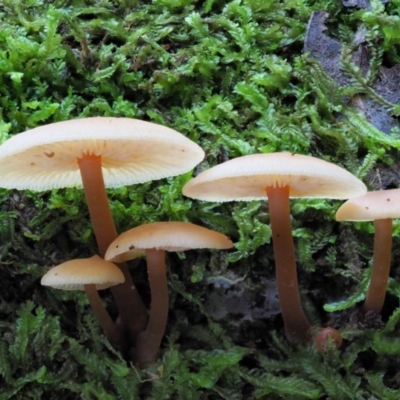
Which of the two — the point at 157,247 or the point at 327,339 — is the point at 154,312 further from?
the point at 327,339

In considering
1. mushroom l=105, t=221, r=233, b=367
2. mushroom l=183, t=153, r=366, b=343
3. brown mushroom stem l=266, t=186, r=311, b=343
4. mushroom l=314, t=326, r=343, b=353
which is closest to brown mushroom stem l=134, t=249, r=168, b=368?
mushroom l=105, t=221, r=233, b=367

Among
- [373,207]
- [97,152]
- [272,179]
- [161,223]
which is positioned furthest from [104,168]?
[373,207]

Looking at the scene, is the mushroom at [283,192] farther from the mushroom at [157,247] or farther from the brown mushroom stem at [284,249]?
the mushroom at [157,247]

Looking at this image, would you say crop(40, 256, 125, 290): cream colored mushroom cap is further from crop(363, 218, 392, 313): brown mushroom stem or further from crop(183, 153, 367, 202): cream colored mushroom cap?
crop(363, 218, 392, 313): brown mushroom stem

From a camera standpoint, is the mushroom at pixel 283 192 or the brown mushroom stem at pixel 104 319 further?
the brown mushroom stem at pixel 104 319

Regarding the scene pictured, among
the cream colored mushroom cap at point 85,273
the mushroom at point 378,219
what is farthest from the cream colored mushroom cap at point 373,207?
the cream colored mushroom cap at point 85,273

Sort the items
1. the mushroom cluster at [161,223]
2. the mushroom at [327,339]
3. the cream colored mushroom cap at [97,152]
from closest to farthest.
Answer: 1. the cream colored mushroom cap at [97,152]
2. the mushroom cluster at [161,223]
3. the mushroom at [327,339]

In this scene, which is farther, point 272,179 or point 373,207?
point 272,179
